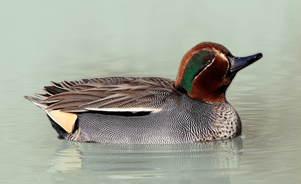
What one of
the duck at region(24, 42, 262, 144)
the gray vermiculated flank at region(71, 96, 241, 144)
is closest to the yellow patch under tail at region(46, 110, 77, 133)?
the duck at region(24, 42, 262, 144)

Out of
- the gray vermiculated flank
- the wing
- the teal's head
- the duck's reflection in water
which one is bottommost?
the duck's reflection in water

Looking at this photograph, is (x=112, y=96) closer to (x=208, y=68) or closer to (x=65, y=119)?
(x=65, y=119)

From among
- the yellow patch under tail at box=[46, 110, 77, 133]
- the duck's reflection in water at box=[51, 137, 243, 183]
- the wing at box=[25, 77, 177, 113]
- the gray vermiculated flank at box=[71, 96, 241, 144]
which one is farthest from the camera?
the yellow patch under tail at box=[46, 110, 77, 133]

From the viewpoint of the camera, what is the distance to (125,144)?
10.0 m

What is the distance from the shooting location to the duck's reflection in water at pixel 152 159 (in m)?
8.59

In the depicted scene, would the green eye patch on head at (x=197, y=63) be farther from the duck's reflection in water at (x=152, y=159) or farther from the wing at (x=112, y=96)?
the duck's reflection in water at (x=152, y=159)

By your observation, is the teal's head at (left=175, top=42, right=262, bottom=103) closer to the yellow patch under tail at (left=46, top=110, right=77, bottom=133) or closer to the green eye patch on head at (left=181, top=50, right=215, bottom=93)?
the green eye patch on head at (left=181, top=50, right=215, bottom=93)

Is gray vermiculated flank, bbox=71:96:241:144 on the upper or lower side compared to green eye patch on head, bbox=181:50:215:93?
lower

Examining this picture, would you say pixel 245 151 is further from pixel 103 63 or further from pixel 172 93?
pixel 103 63

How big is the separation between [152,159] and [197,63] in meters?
1.77

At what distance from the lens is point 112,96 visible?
1023cm

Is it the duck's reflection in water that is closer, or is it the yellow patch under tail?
the duck's reflection in water

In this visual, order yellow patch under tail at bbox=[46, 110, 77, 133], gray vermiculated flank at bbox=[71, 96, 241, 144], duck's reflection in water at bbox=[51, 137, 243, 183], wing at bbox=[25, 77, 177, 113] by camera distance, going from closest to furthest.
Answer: duck's reflection in water at bbox=[51, 137, 243, 183], gray vermiculated flank at bbox=[71, 96, 241, 144], wing at bbox=[25, 77, 177, 113], yellow patch under tail at bbox=[46, 110, 77, 133]

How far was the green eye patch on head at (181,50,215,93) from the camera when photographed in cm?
1014
